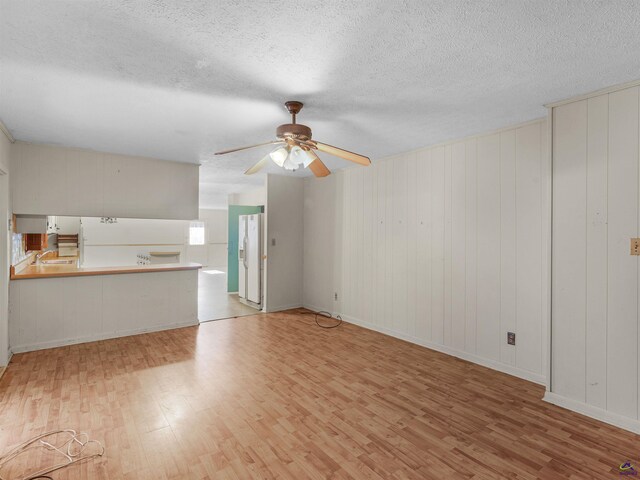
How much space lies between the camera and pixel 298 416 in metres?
2.52

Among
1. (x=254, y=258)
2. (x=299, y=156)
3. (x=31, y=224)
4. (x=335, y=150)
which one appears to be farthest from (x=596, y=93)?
(x=31, y=224)

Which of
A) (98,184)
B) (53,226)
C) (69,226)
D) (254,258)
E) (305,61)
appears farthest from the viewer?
(254,258)

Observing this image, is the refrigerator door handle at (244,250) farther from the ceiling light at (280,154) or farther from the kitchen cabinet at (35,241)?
the ceiling light at (280,154)

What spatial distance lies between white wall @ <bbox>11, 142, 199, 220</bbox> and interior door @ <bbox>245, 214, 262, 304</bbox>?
49.3 inches

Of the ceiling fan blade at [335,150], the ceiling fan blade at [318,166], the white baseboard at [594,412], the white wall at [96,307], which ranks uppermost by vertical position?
the ceiling fan blade at [335,150]

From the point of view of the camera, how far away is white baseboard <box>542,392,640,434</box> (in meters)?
2.33

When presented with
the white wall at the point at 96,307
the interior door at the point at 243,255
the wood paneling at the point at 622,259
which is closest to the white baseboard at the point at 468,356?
the wood paneling at the point at 622,259

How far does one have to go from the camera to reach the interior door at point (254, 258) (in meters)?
6.07

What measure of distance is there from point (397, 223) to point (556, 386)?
7.98 feet

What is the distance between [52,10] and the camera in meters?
1.56

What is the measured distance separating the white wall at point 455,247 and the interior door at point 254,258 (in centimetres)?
151

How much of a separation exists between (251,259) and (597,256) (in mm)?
5131

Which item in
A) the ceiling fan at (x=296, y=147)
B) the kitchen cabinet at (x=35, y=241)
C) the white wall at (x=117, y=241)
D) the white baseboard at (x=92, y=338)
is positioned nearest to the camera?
the ceiling fan at (x=296, y=147)

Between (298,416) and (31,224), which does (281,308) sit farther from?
(31,224)
